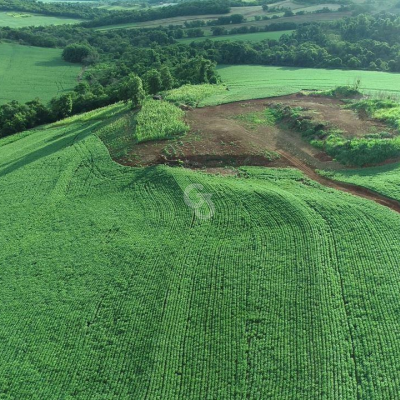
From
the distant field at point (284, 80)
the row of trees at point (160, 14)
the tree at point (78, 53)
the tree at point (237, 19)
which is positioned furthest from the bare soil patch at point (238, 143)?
the row of trees at point (160, 14)

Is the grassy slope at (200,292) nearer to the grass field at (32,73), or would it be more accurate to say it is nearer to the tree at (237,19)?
the grass field at (32,73)

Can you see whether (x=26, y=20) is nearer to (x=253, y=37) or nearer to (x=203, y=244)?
(x=253, y=37)

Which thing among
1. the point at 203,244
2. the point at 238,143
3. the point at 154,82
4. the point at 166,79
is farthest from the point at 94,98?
the point at 203,244

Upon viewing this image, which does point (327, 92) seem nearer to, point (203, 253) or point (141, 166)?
point (141, 166)

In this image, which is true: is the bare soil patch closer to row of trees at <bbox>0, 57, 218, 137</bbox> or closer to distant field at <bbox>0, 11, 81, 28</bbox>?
row of trees at <bbox>0, 57, 218, 137</bbox>

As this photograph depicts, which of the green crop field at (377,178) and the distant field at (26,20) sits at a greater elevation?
the green crop field at (377,178)

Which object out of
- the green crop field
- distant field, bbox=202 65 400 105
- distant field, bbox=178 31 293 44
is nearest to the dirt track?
the green crop field

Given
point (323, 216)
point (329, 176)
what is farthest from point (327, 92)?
point (323, 216)
